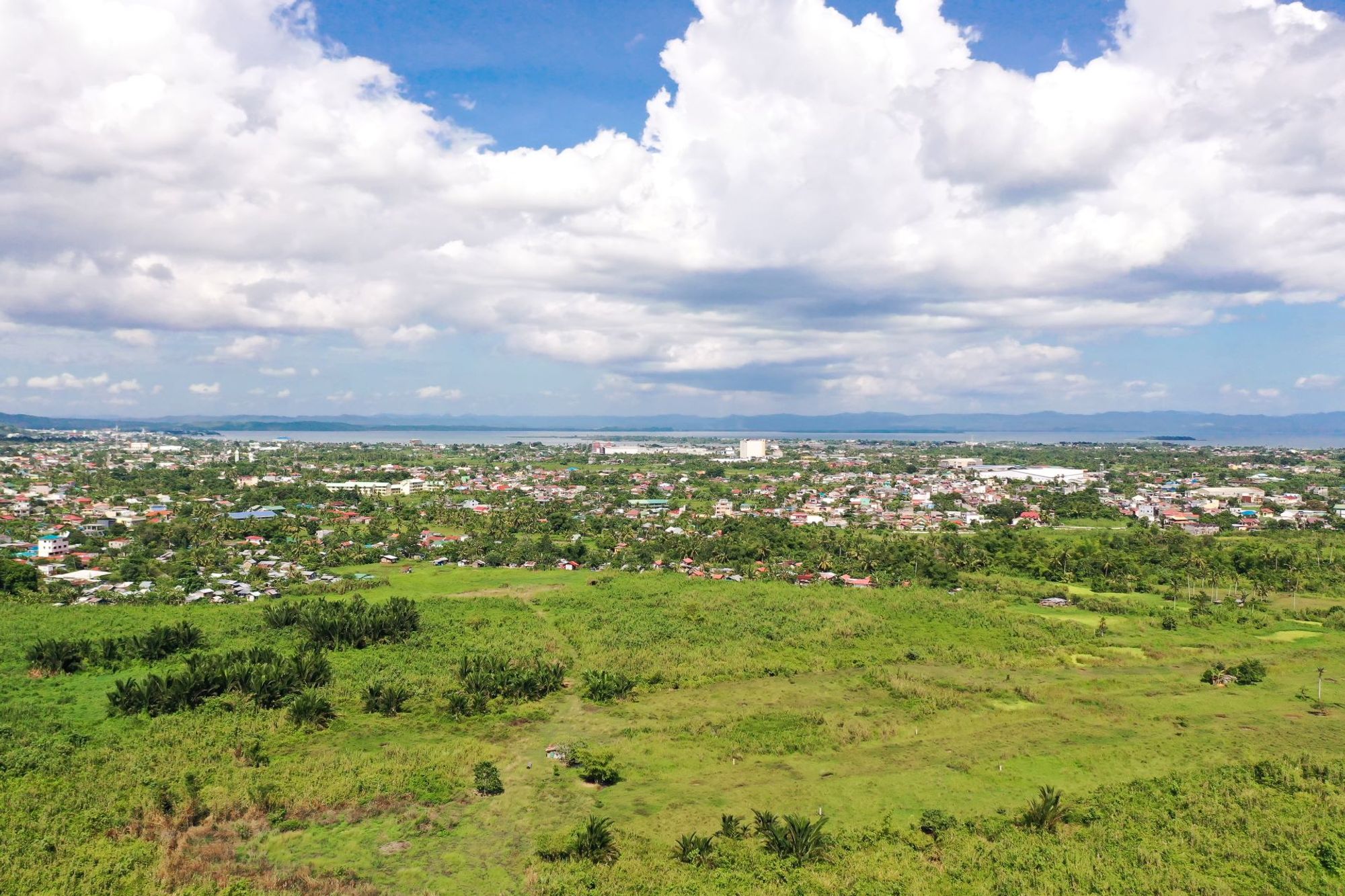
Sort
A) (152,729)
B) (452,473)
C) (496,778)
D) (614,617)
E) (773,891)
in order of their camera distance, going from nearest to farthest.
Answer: (773,891) → (496,778) → (152,729) → (614,617) → (452,473)

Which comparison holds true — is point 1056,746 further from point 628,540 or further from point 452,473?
point 452,473

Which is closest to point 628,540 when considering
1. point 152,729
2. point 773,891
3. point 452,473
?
point 152,729

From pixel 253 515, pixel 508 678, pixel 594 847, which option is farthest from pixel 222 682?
pixel 253 515

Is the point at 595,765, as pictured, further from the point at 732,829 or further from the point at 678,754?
the point at 732,829

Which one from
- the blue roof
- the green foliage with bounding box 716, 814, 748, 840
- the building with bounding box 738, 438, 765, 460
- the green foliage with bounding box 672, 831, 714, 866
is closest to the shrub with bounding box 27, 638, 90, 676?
the green foliage with bounding box 672, 831, 714, 866

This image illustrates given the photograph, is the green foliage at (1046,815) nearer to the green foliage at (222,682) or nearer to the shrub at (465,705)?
the shrub at (465,705)

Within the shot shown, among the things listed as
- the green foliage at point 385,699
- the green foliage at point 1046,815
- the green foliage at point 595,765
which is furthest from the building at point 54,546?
the green foliage at point 1046,815
